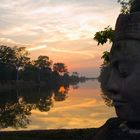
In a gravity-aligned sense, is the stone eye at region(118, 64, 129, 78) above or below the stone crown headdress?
below

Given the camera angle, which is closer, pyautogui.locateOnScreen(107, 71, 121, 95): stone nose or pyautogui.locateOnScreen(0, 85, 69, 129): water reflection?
pyautogui.locateOnScreen(107, 71, 121, 95): stone nose

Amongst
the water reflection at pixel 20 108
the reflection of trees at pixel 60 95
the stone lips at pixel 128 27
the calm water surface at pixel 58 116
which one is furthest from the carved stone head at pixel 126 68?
the reflection of trees at pixel 60 95

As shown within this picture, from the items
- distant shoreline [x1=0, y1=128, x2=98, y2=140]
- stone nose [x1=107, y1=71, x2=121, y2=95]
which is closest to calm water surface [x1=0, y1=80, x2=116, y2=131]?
distant shoreline [x1=0, y1=128, x2=98, y2=140]

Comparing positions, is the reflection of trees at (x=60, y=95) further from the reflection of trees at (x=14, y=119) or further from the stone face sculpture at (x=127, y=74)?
the stone face sculpture at (x=127, y=74)

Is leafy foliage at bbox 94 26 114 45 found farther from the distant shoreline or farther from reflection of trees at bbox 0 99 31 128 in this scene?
reflection of trees at bbox 0 99 31 128

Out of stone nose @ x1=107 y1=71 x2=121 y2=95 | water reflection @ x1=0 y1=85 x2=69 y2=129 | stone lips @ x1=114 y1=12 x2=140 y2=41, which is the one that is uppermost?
stone lips @ x1=114 y1=12 x2=140 y2=41

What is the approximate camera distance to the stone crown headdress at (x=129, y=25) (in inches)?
197

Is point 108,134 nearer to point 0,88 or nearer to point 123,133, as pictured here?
point 123,133

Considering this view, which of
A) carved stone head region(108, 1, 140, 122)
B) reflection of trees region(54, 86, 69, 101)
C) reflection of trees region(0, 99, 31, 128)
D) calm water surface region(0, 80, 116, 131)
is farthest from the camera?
reflection of trees region(54, 86, 69, 101)

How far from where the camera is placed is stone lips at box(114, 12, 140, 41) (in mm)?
4996

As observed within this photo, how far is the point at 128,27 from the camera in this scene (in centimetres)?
508

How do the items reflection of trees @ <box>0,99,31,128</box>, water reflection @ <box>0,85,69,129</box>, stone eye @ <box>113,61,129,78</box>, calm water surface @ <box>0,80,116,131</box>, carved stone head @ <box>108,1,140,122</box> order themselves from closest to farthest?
carved stone head @ <box>108,1,140,122</box> → stone eye @ <box>113,61,129,78</box> → calm water surface @ <box>0,80,116,131</box> → reflection of trees @ <box>0,99,31,128</box> → water reflection @ <box>0,85,69,129</box>

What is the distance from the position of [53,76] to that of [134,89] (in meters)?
153

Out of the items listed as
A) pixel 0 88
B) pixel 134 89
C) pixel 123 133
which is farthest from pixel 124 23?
pixel 0 88
